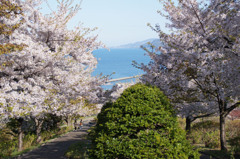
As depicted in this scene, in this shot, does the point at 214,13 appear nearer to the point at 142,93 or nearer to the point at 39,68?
the point at 142,93

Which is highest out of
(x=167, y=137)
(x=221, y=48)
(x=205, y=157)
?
(x=221, y=48)

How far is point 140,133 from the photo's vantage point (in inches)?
214

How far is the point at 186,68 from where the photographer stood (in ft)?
31.4

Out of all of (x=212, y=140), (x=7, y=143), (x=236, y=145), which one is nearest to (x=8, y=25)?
(x=7, y=143)

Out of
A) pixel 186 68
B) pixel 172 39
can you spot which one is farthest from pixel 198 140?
pixel 172 39

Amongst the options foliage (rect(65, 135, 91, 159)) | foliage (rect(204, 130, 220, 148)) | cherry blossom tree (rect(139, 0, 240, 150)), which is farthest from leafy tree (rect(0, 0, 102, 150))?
foliage (rect(204, 130, 220, 148))

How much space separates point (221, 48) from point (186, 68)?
62.3 inches

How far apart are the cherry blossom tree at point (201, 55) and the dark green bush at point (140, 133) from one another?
3665mm

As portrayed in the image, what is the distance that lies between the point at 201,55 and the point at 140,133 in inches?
189

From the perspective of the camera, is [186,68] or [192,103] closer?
[186,68]

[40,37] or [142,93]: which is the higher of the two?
[40,37]

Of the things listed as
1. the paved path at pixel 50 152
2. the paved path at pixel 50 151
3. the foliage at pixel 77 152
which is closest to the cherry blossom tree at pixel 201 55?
the paved path at pixel 50 152

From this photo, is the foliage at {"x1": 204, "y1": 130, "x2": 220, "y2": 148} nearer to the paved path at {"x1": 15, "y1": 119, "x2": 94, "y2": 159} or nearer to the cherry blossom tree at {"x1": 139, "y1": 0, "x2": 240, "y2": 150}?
the cherry blossom tree at {"x1": 139, "y1": 0, "x2": 240, "y2": 150}

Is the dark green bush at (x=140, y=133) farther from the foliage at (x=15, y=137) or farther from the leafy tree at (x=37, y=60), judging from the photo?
the foliage at (x=15, y=137)
